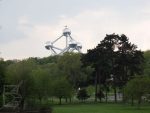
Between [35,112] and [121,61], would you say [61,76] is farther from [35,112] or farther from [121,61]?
[35,112]

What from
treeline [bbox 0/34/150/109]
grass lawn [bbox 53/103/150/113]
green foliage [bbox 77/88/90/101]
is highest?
treeline [bbox 0/34/150/109]

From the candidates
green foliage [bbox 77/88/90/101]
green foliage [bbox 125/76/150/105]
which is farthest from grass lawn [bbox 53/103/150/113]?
green foliage [bbox 77/88/90/101]

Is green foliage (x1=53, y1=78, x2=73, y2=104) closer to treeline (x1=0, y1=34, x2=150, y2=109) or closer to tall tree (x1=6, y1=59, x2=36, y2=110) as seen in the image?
treeline (x1=0, y1=34, x2=150, y2=109)

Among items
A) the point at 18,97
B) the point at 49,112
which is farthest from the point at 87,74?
the point at 49,112

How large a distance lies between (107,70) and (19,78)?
24.4m

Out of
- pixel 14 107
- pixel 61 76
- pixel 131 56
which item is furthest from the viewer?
pixel 61 76

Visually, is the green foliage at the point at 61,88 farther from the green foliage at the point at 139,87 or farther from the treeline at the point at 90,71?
the green foliage at the point at 139,87

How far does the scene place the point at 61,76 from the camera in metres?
110

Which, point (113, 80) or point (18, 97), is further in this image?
point (113, 80)

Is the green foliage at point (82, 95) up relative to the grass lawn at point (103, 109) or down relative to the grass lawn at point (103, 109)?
up

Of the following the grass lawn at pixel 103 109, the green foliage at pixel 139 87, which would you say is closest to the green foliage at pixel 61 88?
the grass lawn at pixel 103 109

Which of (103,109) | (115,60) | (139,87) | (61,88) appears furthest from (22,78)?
(115,60)

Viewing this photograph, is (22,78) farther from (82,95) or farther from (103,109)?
(82,95)

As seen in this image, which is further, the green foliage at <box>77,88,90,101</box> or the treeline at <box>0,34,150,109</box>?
the green foliage at <box>77,88,90,101</box>
